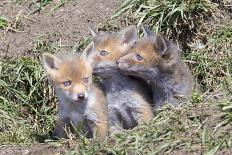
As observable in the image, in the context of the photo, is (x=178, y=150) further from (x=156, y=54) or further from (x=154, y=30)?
(x=154, y=30)

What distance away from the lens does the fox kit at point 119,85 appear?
8992 millimetres

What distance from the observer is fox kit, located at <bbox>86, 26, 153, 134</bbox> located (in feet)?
29.5

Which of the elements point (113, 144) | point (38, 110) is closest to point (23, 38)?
point (38, 110)

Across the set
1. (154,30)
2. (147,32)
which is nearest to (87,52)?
(147,32)

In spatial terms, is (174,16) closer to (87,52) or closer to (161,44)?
(161,44)

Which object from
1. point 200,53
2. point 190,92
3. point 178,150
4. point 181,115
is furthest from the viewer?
point 200,53

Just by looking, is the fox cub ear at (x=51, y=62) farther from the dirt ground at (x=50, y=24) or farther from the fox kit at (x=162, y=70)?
the dirt ground at (x=50, y=24)

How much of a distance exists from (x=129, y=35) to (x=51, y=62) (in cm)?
117

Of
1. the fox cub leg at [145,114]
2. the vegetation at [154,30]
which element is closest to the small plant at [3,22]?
the vegetation at [154,30]

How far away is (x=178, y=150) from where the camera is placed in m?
7.04

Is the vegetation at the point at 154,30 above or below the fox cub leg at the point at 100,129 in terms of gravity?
above

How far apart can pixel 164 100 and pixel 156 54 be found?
624 millimetres

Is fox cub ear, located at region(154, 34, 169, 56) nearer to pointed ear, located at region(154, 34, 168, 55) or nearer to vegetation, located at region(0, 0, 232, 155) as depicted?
pointed ear, located at region(154, 34, 168, 55)

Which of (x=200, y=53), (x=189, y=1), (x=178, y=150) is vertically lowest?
(x=178, y=150)
